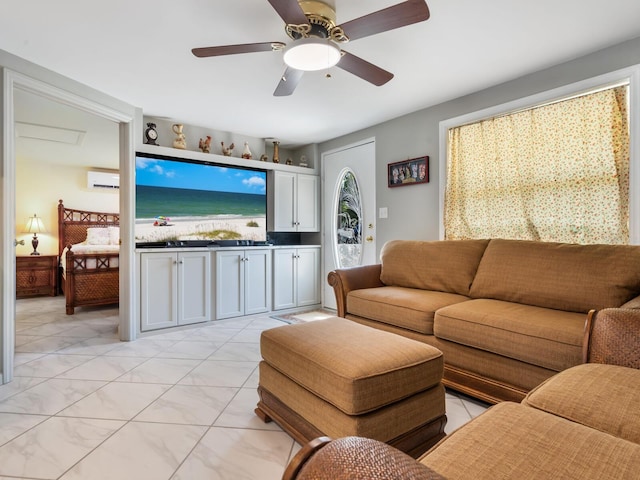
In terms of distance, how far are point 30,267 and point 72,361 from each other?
3.91m

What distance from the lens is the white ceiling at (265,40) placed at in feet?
6.24

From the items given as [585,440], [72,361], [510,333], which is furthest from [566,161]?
[72,361]

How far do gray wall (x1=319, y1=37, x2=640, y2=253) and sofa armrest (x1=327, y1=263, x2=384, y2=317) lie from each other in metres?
0.75

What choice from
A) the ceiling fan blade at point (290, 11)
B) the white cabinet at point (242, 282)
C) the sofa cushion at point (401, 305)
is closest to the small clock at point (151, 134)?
the white cabinet at point (242, 282)

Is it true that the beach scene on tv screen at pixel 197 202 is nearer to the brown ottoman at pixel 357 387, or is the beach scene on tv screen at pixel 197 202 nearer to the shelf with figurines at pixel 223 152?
the shelf with figurines at pixel 223 152

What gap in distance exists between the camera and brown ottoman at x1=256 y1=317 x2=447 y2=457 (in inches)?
52.1

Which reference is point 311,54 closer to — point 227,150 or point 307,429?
point 307,429

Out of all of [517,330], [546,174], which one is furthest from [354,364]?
[546,174]

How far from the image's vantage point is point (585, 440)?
80 cm

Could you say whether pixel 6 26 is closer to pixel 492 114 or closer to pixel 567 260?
pixel 492 114

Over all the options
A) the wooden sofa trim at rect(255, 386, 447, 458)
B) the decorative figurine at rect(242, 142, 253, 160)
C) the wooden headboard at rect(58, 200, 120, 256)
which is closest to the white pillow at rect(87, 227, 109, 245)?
the wooden headboard at rect(58, 200, 120, 256)

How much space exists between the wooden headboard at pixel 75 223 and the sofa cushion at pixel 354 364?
5.79 metres

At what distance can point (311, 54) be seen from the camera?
1.91 meters

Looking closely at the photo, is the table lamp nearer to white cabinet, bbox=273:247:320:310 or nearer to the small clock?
the small clock
